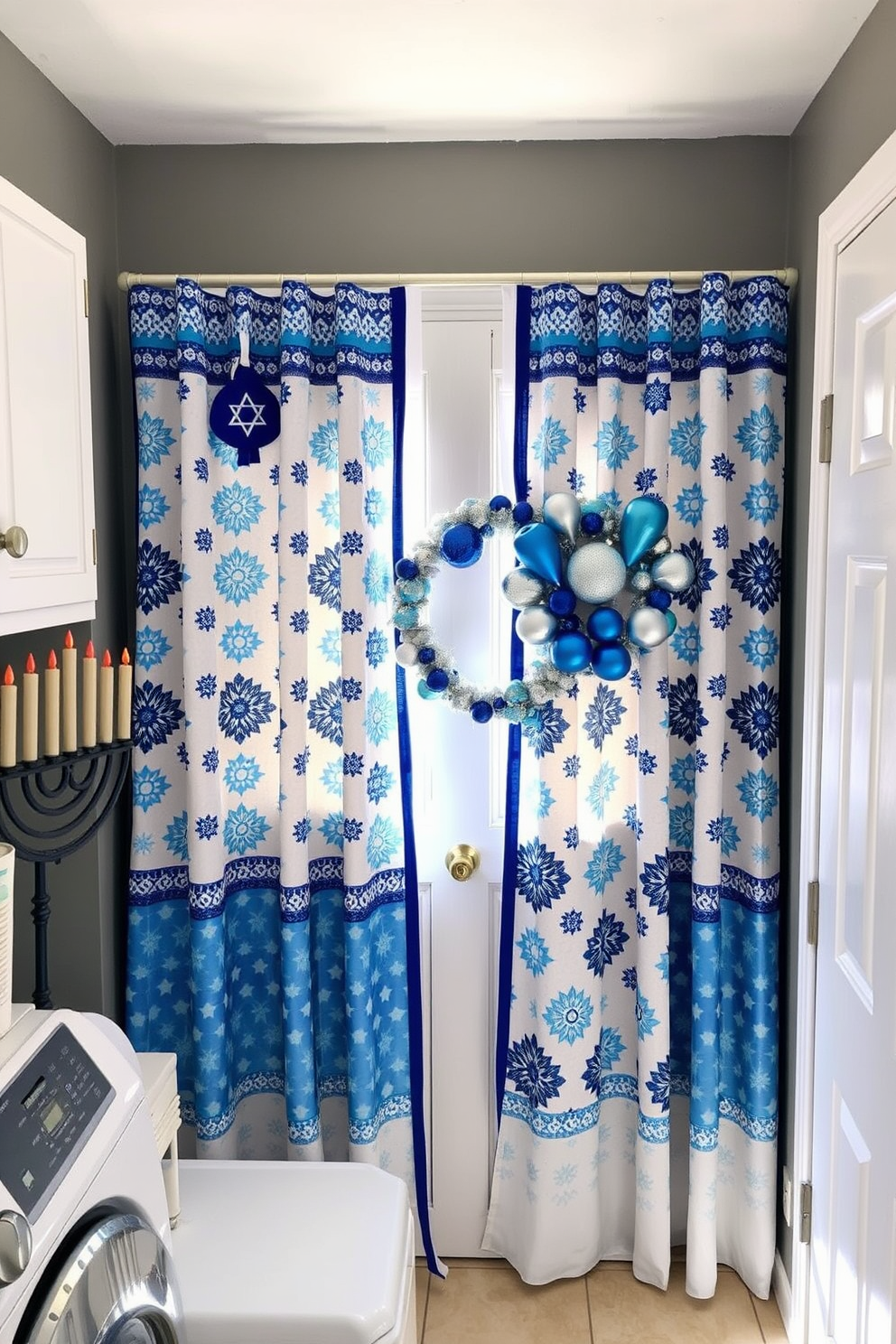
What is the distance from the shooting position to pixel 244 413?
2203mm

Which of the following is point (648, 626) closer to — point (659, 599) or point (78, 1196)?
point (659, 599)

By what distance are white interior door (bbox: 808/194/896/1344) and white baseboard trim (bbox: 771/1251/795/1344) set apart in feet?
0.59

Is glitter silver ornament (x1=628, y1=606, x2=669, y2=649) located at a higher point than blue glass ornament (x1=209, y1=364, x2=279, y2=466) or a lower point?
lower

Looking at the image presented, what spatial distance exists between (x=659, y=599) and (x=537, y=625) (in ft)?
0.81

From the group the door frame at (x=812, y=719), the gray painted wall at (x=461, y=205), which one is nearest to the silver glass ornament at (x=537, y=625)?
the door frame at (x=812, y=719)

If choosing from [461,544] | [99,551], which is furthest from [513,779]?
[99,551]

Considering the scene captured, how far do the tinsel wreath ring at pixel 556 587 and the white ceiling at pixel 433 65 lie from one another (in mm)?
771

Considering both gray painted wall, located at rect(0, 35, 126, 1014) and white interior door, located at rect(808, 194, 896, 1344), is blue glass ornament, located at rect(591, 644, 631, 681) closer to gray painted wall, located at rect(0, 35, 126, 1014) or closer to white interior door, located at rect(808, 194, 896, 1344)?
white interior door, located at rect(808, 194, 896, 1344)

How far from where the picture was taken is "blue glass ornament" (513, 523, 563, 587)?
2070 millimetres

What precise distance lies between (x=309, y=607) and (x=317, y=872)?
59 cm

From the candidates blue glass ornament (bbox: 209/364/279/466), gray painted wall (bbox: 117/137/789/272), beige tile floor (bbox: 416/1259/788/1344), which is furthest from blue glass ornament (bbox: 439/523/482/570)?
beige tile floor (bbox: 416/1259/788/1344)

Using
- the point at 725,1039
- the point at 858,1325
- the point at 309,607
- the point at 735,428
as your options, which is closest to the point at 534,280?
the point at 735,428

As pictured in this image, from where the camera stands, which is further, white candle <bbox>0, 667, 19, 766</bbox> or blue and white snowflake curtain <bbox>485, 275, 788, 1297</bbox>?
blue and white snowflake curtain <bbox>485, 275, 788, 1297</bbox>

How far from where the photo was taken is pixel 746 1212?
2281 mm
